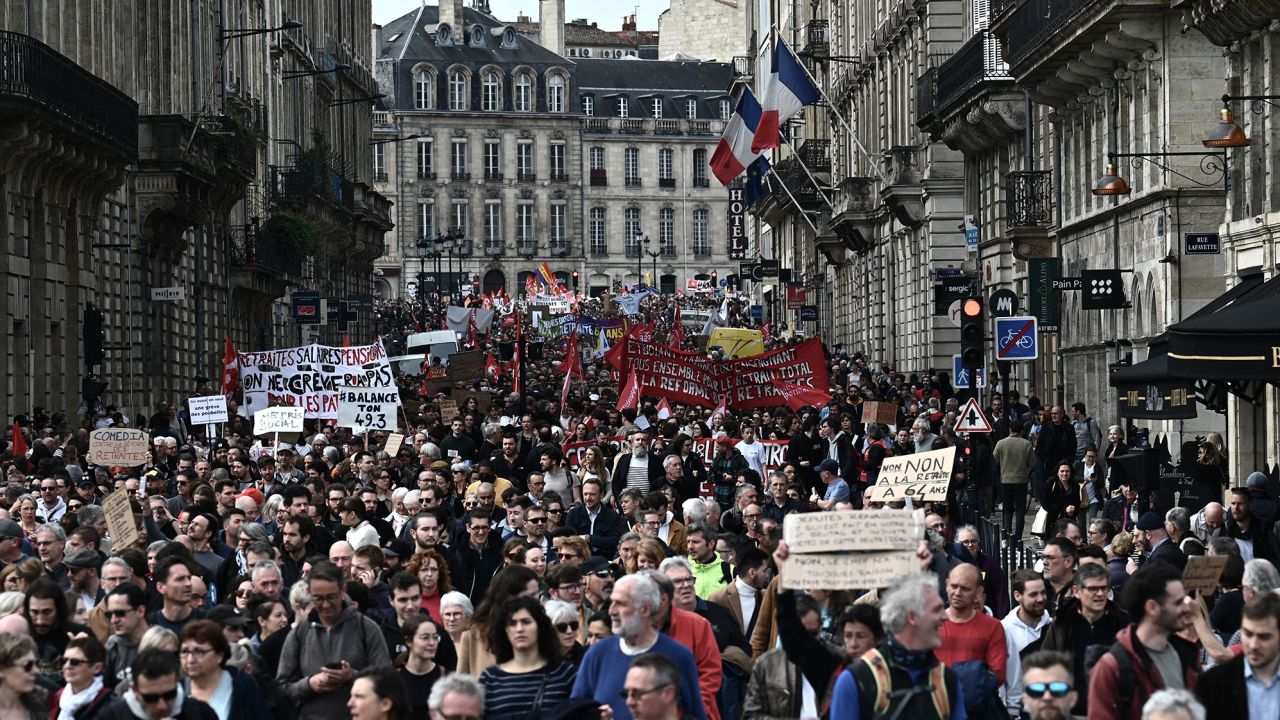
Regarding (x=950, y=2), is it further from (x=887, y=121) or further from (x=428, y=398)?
(x=428, y=398)

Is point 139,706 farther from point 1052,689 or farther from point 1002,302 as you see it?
point 1002,302

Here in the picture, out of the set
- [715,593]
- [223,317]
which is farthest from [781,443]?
[223,317]

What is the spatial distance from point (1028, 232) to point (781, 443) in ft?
43.8

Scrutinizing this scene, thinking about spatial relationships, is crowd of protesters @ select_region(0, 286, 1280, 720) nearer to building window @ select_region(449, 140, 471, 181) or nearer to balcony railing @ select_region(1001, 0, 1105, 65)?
balcony railing @ select_region(1001, 0, 1105, 65)

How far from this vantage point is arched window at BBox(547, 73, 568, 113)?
142m

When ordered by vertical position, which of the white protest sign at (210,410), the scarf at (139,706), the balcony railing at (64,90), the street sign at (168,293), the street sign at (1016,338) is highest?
the balcony railing at (64,90)

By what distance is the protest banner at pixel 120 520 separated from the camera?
15.0 m

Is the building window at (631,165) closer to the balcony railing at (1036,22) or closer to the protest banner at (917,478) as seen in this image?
the balcony railing at (1036,22)

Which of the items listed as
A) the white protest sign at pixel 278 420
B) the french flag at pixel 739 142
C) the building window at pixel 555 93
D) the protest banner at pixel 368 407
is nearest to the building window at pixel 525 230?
the building window at pixel 555 93

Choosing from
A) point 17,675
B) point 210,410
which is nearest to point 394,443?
point 210,410

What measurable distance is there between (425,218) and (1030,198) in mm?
103787

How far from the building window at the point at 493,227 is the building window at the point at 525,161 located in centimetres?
202

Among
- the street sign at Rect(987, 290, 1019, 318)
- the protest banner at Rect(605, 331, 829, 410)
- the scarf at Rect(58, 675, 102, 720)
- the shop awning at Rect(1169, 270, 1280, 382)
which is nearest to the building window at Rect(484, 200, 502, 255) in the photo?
the protest banner at Rect(605, 331, 829, 410)

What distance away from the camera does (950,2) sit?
48.1 metres
